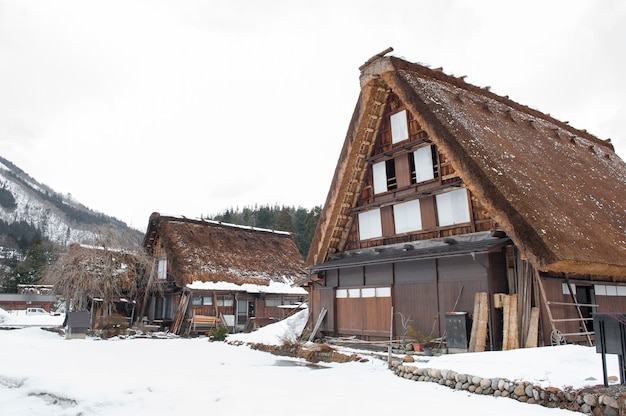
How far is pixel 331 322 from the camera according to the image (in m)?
17.1

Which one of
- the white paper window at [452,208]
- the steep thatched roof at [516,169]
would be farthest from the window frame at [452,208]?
the steep thatched roof at [516,169]

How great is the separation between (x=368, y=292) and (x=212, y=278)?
11.4 meters

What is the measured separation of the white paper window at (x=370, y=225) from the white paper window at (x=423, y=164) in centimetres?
217

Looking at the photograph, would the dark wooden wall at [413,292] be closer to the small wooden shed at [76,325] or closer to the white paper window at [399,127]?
the white paper window at [399,127]

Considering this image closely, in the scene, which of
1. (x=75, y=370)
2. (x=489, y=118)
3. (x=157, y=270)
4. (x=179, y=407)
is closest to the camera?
(x=179, y=407)

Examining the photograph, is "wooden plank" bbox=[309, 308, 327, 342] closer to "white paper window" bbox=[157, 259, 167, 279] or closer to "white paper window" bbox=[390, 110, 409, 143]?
"white paper window" bbox=[390, 110, 409, 143]

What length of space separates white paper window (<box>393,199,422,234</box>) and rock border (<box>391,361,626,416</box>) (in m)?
5.63

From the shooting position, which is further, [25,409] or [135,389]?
[135,389]

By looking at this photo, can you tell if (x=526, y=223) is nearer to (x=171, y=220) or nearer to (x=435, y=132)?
(x=435, y=132)

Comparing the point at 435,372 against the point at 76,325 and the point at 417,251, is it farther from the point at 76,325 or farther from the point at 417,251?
the point at 76,325

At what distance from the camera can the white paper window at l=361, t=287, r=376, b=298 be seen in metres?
15.6

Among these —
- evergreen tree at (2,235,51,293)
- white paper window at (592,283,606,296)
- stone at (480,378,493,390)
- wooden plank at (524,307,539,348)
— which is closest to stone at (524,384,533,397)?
stone at (480,378,493,390)

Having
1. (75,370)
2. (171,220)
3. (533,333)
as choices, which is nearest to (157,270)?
(171,220)

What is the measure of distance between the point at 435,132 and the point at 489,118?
3.80 m
